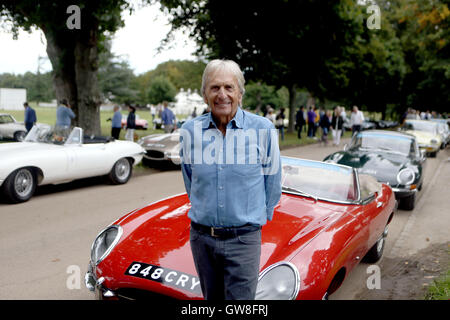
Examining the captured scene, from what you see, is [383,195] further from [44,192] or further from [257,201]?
[44,192]

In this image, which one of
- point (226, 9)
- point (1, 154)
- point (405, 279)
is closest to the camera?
point (405, 279)

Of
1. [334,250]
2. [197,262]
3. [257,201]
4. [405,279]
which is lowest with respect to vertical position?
[405,279]

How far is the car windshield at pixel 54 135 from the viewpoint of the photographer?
8.26 metres

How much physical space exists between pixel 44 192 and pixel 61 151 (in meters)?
1.03

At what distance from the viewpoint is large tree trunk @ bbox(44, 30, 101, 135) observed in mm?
12812

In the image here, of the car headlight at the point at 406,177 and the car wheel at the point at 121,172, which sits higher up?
the car headlight at the point at 406,177

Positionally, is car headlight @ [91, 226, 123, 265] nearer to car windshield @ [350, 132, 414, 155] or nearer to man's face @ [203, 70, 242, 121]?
man's face @ [203, 70, 242, 121]

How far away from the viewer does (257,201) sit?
2141 millimetres

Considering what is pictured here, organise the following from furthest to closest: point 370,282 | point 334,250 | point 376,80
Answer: point 376,80, point 370,282, point 334,250

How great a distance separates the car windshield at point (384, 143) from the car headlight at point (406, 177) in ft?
4.80

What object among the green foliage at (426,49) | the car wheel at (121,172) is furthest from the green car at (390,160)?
the green foliage at (426,49)

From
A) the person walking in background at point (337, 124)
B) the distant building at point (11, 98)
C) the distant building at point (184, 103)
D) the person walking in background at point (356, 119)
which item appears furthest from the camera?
the distant building at point (184, 103)

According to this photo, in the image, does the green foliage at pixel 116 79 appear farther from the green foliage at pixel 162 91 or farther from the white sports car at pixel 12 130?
the white sports car at pixel 12 130

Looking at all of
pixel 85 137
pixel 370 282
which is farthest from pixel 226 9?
pixel 370 282
